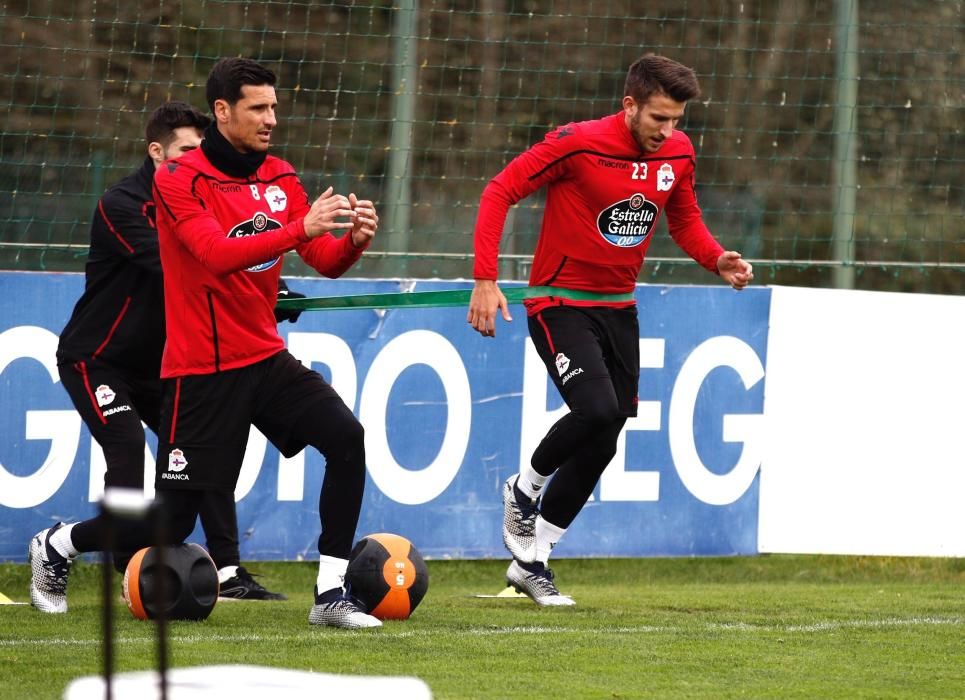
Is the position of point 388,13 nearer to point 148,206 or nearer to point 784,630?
point 148,206

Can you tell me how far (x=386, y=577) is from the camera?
20.2 feet

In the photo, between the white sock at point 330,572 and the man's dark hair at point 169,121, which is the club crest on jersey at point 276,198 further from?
the white sock at point 330,572

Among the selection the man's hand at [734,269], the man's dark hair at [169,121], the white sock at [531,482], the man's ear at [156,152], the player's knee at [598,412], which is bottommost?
the white sock at [531,482]

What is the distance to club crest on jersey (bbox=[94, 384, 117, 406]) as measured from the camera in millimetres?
6480

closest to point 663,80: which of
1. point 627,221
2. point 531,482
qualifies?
point 627,221

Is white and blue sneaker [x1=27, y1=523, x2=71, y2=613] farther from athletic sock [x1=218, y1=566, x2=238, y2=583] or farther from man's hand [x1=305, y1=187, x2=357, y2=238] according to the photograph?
man's hand [x1=305, y1=187, x2=357, y2=238]

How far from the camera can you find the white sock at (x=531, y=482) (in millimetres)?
6766

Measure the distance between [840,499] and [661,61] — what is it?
3131mm

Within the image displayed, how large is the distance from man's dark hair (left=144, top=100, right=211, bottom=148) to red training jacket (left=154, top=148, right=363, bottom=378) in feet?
3.14

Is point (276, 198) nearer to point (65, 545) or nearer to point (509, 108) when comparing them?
point (65, 545)

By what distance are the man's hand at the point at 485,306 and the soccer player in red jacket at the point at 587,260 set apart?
0.08m

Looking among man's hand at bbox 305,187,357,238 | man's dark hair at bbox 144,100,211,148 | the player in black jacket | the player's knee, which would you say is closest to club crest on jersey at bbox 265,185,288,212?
man's hand at bbox 305,187,357,238

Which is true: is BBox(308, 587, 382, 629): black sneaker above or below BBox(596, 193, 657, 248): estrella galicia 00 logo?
below

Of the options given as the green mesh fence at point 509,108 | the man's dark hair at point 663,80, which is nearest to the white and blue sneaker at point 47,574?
the green mesh fence at point 509,108
